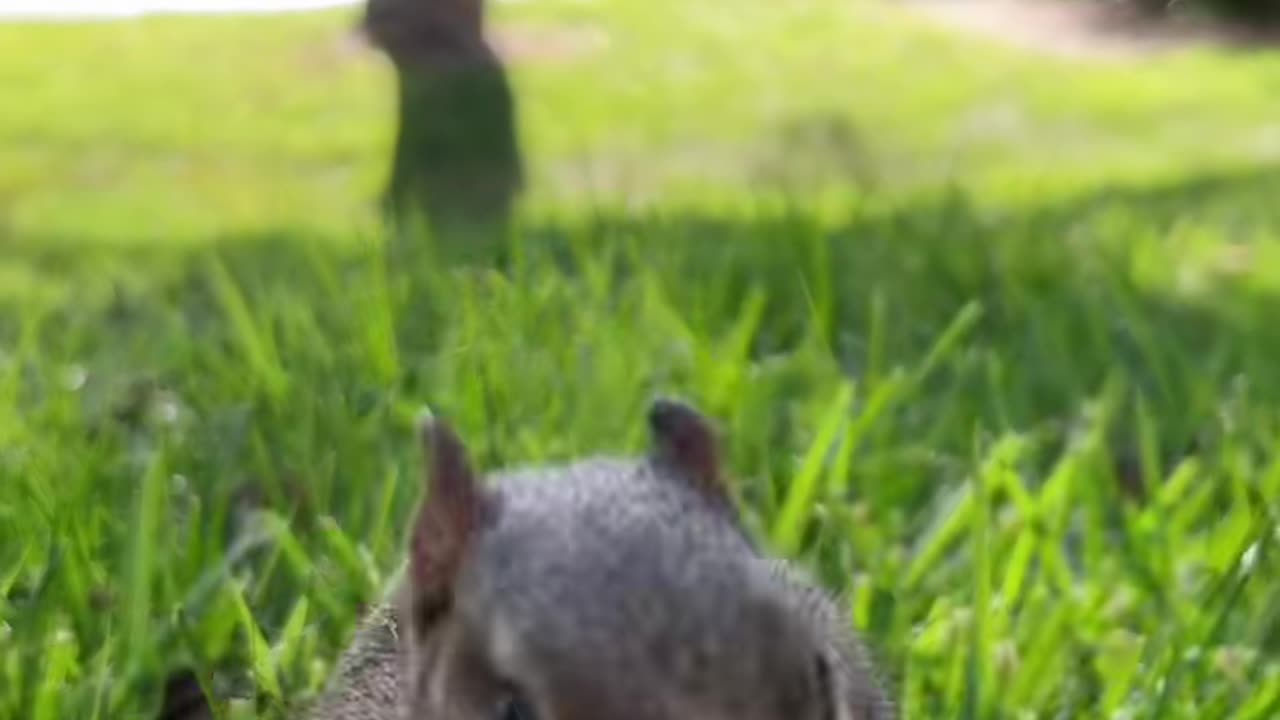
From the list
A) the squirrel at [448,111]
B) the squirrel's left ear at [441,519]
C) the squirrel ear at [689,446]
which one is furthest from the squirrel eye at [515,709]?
the squirrel at [448,111]

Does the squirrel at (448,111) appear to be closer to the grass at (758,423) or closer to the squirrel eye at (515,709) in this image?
the grass at (758,423)

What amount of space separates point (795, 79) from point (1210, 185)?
27.6 feet

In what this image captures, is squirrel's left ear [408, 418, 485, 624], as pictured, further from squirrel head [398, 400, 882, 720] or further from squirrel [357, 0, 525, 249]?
squirrel [357, 0, 525, 249]

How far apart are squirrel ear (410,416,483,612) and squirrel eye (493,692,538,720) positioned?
0.43 feet

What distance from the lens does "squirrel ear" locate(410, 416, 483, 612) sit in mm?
1374

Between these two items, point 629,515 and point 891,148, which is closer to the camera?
point 629,515

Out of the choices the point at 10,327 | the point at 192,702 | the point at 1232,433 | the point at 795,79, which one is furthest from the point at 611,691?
the point at 795,79

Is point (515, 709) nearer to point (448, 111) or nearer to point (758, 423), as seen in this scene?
point (758, 423)

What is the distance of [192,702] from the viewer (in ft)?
6.87

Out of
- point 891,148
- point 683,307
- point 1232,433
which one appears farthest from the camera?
point 891,148

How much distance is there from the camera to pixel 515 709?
1255mm

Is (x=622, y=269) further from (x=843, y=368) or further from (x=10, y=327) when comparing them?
(x=10, y=327)

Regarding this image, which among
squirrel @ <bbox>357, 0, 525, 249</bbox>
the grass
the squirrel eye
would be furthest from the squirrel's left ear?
squirrel @ <bbox>357, 0, 525, 249</bbox>

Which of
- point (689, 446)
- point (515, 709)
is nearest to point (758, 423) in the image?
point (689, 446)
